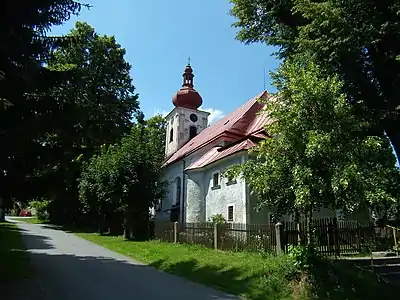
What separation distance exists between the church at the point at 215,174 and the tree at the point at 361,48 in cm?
350

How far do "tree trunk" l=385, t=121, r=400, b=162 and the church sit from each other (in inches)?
183

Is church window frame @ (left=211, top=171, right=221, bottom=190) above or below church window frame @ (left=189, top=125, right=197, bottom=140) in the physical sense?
below

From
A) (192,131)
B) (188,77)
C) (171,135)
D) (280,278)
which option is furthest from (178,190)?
(280,278)

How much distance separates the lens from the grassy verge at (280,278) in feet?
33.4

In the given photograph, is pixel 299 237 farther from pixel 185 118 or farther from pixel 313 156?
pixel 185 118

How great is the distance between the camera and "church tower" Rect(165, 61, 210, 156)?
4231 cm

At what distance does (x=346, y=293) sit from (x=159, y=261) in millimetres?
7369

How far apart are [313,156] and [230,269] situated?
4.70 meters

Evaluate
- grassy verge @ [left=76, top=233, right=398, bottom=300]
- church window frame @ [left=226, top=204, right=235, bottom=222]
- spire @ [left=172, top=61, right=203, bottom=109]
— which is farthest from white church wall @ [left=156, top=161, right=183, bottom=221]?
grassy verge @ [left=76, top=233, right=398, bottom=300]

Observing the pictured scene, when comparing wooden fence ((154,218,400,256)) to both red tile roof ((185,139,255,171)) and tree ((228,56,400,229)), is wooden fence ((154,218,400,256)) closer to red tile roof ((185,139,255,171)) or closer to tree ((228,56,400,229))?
tree ((228,56,400,229))

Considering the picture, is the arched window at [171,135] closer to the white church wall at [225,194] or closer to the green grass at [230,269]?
the white church wall at [225,194]

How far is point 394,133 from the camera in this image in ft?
52.5

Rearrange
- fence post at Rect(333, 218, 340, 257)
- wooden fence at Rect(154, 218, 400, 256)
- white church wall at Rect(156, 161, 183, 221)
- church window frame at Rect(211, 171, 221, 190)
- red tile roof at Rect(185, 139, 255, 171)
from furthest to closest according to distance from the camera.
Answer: white church wall at Rect(156, 161, 183, 221) → church window frame at Rect(211, 171, 221, 190) → red tile roof at Rect(185, 139, 255, 171) → fence post at Rect(333, 218, 340, 257) → wooden fence at Rect(154, 218, 400, 256)

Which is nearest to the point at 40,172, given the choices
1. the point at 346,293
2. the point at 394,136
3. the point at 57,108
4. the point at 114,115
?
the point at 57,108
